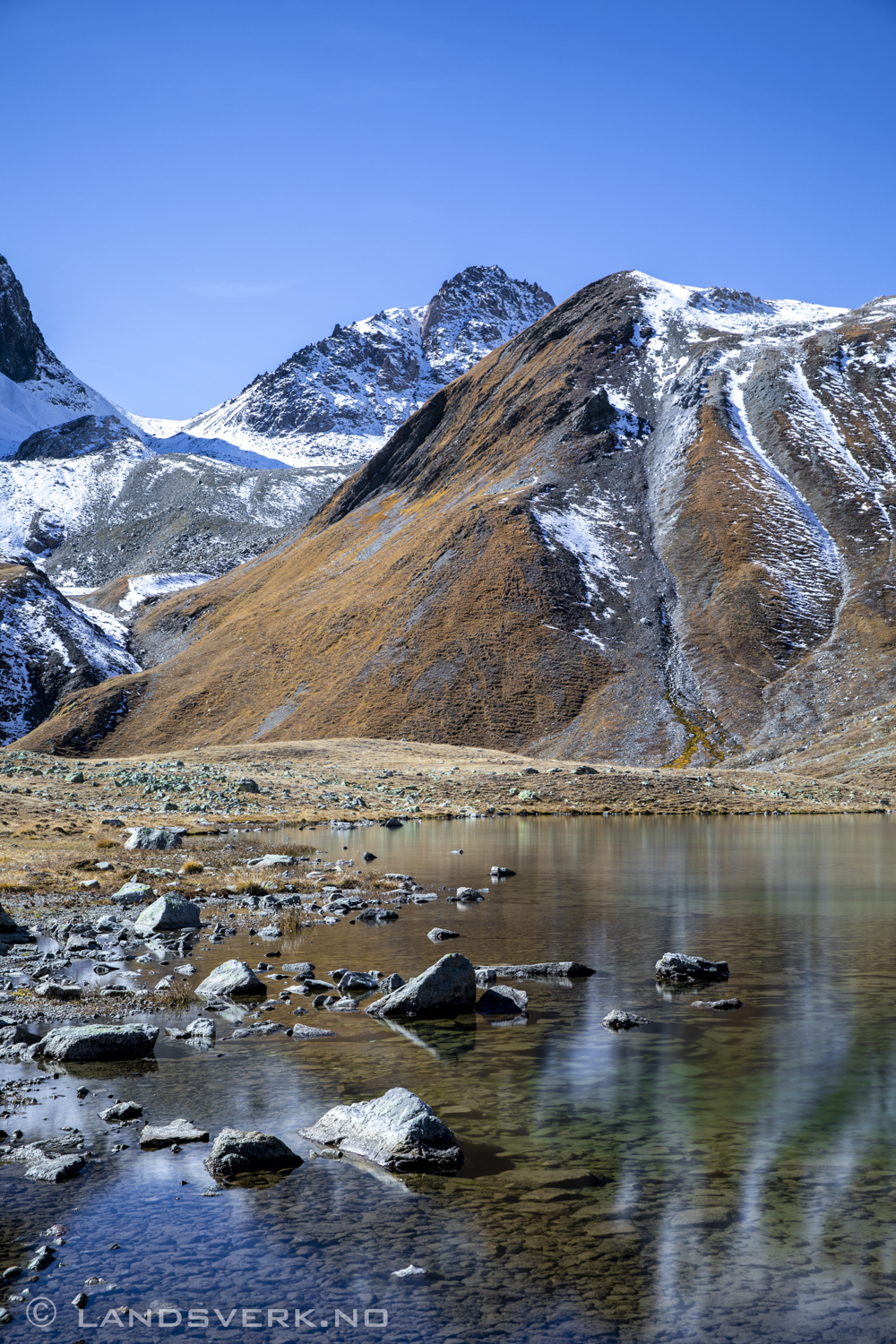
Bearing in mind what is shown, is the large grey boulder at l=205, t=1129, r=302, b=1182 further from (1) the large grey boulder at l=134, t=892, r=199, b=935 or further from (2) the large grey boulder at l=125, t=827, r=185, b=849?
(2) the large grey boulder at l=125, t=827, r=185, b=849

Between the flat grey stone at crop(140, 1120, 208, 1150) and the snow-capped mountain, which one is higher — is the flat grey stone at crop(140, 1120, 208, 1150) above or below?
below

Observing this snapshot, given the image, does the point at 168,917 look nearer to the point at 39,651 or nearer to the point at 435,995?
the point at 435,995

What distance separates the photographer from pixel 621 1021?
15.1 m

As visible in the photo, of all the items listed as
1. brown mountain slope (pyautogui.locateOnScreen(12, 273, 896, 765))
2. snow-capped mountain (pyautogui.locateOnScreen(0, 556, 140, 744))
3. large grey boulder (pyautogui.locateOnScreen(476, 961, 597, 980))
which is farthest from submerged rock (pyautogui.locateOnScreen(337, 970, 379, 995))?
snow-capped mountain (pyautogui.locateOnScreen(0, 556, 140, 744))

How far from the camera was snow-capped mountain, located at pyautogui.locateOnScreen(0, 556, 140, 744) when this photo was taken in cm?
15538

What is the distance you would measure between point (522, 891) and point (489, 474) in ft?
434

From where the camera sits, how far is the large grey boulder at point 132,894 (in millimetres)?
26547

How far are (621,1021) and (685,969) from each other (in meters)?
3.64

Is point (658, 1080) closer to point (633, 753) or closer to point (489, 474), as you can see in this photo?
point (633, 753)

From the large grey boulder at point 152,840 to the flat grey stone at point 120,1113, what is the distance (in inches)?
1062

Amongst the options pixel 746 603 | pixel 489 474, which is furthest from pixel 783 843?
pixel 489 474

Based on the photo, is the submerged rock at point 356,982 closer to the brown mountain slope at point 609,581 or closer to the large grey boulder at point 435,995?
the large grey boulder at point 435,995

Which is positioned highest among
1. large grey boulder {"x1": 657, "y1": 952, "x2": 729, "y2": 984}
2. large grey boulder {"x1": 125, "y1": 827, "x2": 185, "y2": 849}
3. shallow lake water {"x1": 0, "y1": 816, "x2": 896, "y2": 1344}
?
large grey boulder {"x1": 125, "y1": 827, "x2": 185, "y2": 849}

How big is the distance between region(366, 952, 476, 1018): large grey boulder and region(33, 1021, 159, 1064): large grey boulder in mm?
3911
